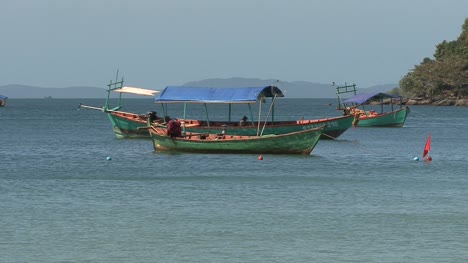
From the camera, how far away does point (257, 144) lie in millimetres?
48906

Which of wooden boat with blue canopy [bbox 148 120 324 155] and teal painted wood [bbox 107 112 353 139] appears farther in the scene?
teal painted wood [bbox 107 112 353 139]

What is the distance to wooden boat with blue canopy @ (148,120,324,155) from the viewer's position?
48.5m

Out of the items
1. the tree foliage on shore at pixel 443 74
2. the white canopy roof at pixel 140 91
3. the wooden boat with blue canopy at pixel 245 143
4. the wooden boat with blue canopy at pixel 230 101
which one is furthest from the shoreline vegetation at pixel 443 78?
the wooden boat with blue canopy at pixel 245 143

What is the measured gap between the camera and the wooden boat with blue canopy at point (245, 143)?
48.5 m

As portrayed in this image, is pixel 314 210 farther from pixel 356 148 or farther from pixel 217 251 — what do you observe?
pixel 356 148

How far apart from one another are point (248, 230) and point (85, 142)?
42.9 meters

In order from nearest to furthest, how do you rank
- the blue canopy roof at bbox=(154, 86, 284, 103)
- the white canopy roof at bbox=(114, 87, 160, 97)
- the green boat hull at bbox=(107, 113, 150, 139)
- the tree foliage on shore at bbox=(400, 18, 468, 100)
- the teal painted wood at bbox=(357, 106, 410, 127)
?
the blue canopy roof at bbox=(154, 86, 284, 103) < the green boat hull at bbox=(107, 113, 150, 139) < the white canopy roof at bbox=(114, 87, 160, 97) < the teal painted wood at bbox=(357, 106, 410, 127) < the tree foliage on shore at bbox=(400, 18, 468, 100)

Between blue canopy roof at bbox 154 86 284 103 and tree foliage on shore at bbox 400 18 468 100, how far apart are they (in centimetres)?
11579

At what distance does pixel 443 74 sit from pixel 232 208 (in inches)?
5601

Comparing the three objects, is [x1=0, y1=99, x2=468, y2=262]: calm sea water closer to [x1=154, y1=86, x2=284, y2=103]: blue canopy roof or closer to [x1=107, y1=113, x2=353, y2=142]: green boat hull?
[x1=154, y1=86, x2=284, y2=103]: blue canopy roof

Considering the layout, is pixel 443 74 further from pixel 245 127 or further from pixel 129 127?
pixel 245 127

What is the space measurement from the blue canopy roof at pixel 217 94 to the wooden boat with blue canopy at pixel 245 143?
9.68ft

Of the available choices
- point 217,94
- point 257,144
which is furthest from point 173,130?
point 217,94

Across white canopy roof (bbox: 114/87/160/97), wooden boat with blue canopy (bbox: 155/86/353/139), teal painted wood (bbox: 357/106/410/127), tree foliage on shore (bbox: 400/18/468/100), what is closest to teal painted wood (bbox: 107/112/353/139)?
wooden boat with blue canopy (bbox: 155/86/353/139)
